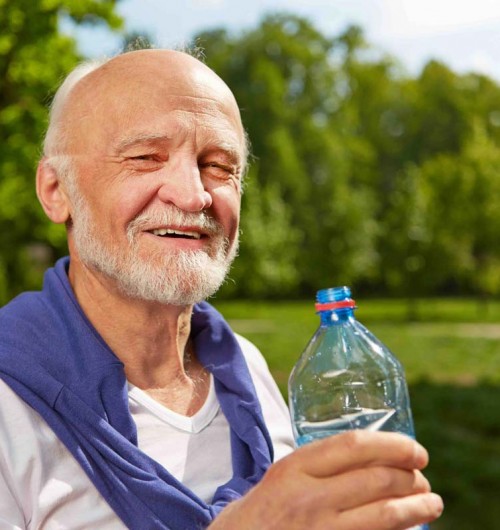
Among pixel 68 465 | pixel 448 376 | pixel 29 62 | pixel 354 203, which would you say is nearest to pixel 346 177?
pixel 354 203

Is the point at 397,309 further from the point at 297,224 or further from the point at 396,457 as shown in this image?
the point at 396,457

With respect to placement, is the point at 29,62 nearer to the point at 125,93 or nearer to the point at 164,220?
the point at 125,93

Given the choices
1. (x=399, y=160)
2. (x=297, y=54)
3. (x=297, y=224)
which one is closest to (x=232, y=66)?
(x=297, y=54)

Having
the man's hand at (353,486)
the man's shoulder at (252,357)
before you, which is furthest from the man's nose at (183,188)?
the man's hand at (353,486)

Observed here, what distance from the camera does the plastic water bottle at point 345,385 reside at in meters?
1.56

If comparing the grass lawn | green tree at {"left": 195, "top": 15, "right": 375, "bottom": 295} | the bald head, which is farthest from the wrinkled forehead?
green tree at {"left": 195, "top": 15, "right": 375, "bottom": 295}

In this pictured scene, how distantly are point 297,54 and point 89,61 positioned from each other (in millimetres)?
31153

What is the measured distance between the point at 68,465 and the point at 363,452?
29.3 inches

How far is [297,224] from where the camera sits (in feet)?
107

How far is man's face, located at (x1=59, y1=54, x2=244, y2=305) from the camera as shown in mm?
1643

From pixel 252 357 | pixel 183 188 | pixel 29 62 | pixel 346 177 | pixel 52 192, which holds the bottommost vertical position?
pixel 252 357

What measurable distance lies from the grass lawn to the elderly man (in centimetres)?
437

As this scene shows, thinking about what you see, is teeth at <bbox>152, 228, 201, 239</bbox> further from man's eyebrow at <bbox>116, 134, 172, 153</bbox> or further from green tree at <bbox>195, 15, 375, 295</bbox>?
green tree at <bbox>195, 15, 375, 295</bbox>

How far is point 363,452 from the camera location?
1022 mm
